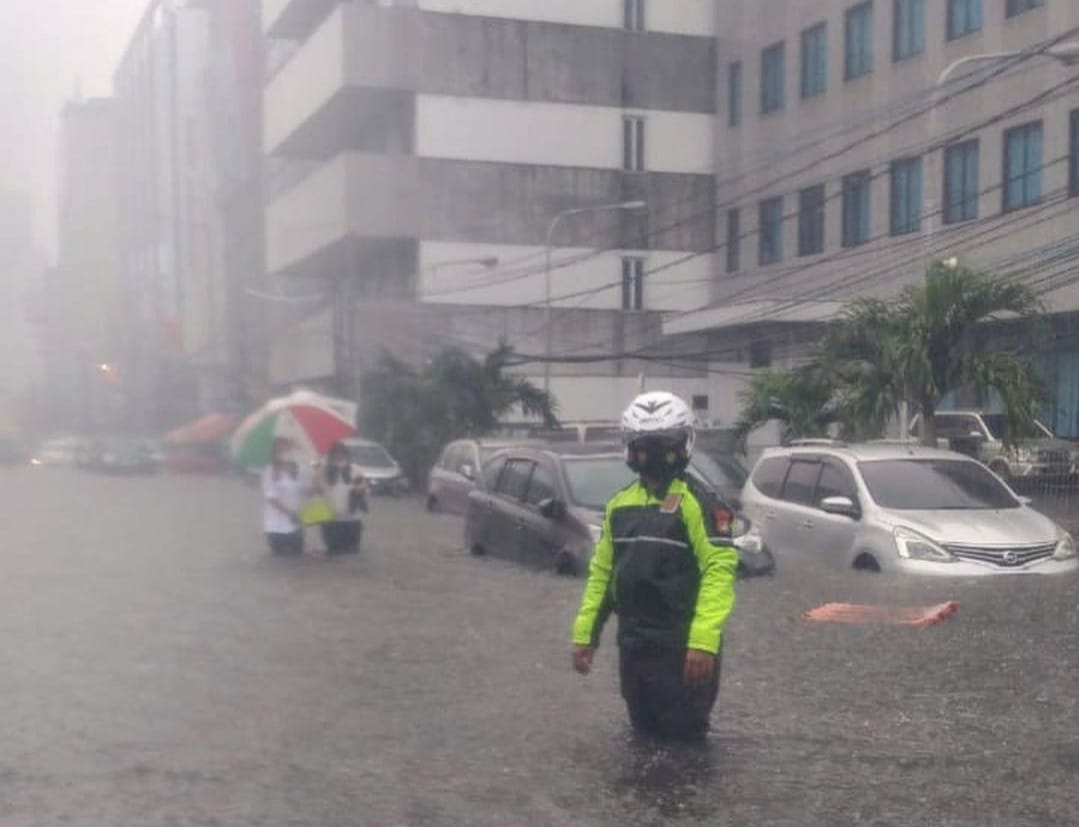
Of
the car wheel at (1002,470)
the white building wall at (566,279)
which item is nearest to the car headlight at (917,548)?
the car wheel at (1002,470)

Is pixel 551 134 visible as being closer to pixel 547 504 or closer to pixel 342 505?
pixel 342 505

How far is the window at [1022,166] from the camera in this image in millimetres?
31828

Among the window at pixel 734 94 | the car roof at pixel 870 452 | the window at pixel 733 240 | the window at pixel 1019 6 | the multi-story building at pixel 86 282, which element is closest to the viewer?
the car roof at pixel 870 452

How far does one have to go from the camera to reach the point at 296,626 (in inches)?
499

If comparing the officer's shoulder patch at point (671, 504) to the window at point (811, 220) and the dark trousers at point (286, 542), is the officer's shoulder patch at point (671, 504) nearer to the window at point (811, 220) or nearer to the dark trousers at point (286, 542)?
the dark trousers at point (286, 542)

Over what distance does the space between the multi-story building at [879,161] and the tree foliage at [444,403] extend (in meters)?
4.83

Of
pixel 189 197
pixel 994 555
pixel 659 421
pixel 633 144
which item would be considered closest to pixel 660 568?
pixel 659 421

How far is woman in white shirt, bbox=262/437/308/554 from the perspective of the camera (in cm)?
1770

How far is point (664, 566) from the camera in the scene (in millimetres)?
6992

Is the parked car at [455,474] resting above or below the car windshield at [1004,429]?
below

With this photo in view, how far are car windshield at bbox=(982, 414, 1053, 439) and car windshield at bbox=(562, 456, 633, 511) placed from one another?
21.9 ft

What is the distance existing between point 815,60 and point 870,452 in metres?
23.7

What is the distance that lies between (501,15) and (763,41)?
6631 mm

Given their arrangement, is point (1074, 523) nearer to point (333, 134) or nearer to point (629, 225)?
point (629, 225)
